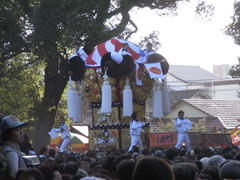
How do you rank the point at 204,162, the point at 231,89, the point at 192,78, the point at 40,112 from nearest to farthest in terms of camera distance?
the point at 204,162 < the point at 40,112 < the point at 231,89 < the point at 192,78

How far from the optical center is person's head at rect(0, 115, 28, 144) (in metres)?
6.90

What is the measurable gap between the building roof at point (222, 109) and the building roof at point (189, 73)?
26.3 metres

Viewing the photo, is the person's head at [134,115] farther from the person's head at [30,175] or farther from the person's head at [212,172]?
the person's head at [30,175]

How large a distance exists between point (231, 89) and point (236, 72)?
164ft

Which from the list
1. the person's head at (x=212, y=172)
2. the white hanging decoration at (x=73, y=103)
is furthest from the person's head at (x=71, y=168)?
the white hanging decoration at (x=73, y=103)

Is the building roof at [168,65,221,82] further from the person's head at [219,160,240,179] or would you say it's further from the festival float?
the person's head at [219,160,240,179]

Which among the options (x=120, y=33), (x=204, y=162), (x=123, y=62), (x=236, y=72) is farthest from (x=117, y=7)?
(x=204, y=162)

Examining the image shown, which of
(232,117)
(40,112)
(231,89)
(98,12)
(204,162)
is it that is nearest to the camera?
(204,162)

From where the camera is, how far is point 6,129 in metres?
6.95

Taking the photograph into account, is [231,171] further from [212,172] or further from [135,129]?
[135,129]

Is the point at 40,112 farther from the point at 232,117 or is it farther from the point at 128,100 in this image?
the point at 232,117

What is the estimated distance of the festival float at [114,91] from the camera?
2127 cm

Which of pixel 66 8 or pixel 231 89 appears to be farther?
pixel 231 89

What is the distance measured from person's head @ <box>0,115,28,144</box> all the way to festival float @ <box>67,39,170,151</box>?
13.8 meters
